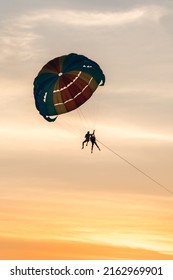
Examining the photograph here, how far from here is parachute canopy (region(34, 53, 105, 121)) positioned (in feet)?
226

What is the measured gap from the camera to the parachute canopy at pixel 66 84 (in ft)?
226

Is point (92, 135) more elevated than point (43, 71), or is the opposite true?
point (43, 71)

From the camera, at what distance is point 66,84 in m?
69.3

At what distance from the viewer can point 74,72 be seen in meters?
69.6

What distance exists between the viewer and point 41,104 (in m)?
69.4
